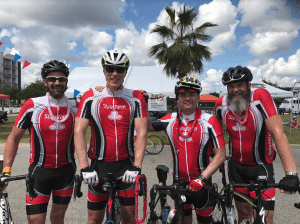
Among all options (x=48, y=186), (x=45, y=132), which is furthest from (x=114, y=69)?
(x=48, y=186)

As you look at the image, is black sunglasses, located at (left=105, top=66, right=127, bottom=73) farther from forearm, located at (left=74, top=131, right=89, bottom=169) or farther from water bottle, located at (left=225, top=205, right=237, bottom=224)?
water bottle, located at (left=225, top=205, right=237, bottom=224)

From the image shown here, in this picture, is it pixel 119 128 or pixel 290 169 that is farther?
pixel 119 128

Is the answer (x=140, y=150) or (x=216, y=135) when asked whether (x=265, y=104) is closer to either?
(x=216, y=135)

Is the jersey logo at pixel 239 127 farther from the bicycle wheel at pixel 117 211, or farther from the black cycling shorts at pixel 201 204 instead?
the bicycle wheel at pixel 117 211

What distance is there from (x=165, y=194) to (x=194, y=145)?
25.3 inches

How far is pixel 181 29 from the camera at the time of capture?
14297mm

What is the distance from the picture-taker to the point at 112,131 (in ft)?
8.18

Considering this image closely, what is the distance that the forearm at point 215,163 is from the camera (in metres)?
2.24

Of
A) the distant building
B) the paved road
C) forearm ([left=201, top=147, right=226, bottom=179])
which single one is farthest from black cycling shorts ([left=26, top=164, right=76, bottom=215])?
the distant building

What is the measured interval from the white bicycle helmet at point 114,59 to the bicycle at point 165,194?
1239 millimetres

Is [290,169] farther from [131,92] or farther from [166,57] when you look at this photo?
[166,57]

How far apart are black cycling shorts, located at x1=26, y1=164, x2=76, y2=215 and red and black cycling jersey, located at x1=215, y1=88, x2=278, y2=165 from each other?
2.03 m

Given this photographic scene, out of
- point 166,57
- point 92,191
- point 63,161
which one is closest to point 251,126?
point 92,191

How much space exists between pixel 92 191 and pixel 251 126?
1.97m
